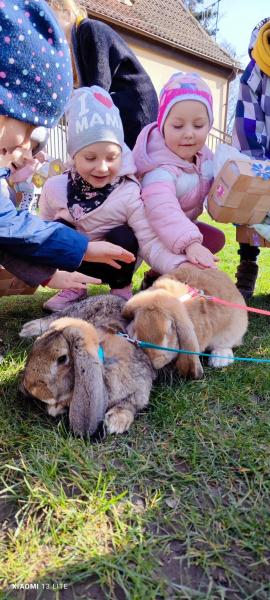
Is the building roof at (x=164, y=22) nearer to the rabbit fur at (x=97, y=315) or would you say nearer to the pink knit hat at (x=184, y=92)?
the pink knit hat at (x=184, y=92)

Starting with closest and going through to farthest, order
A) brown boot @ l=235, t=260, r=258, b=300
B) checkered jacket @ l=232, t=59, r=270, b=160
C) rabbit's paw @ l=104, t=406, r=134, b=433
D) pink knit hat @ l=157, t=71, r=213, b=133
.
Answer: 1. rabbit's paw @ l=104, t=406, r=134, b=433
2. pink knit hat @ l=157, t=71, r=213, b=133
3. checkered jacket @ l=232, t=59, r=270, b=160
4. brown boot @ l=235, t=260, r=258, b=300

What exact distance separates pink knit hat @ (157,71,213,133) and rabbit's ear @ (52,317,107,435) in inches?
74.6

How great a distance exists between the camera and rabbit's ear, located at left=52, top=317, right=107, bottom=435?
169 cm

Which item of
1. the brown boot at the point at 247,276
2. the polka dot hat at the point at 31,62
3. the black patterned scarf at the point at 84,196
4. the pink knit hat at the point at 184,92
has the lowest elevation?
the brown boot at the point at 247,276

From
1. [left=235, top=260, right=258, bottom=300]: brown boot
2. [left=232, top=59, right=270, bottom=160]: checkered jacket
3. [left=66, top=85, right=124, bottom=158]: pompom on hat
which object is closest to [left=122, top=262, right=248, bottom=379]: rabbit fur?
[left=66, top=85, right=124, bottom=158]: pompom on hat

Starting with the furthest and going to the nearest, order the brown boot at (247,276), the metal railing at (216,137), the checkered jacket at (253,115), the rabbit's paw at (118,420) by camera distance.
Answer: the metal railing at (216,137)
the brown boot at (247,276)
the checkered jacket at (253,115)
the rabbit's paw at (118,420)

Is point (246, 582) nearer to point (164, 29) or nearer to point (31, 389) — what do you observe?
point (31, 389)

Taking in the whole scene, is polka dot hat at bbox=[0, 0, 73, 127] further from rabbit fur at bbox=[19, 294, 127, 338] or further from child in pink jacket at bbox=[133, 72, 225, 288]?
child in pink jacket at bbox=[133, 72, 225, 288]

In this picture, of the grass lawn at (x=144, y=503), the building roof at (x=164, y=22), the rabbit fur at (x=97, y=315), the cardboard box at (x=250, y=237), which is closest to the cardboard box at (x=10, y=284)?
the rabbit fur at (x=97, y=315)

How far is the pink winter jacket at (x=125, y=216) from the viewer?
9.83 feet

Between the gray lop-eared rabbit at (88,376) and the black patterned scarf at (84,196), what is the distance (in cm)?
115

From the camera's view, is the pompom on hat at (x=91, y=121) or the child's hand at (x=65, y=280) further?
the pompom on hat at (x=91, y=121)

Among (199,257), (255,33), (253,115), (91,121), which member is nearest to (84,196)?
(91,121)

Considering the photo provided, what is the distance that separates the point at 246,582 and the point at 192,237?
6.22 ft
